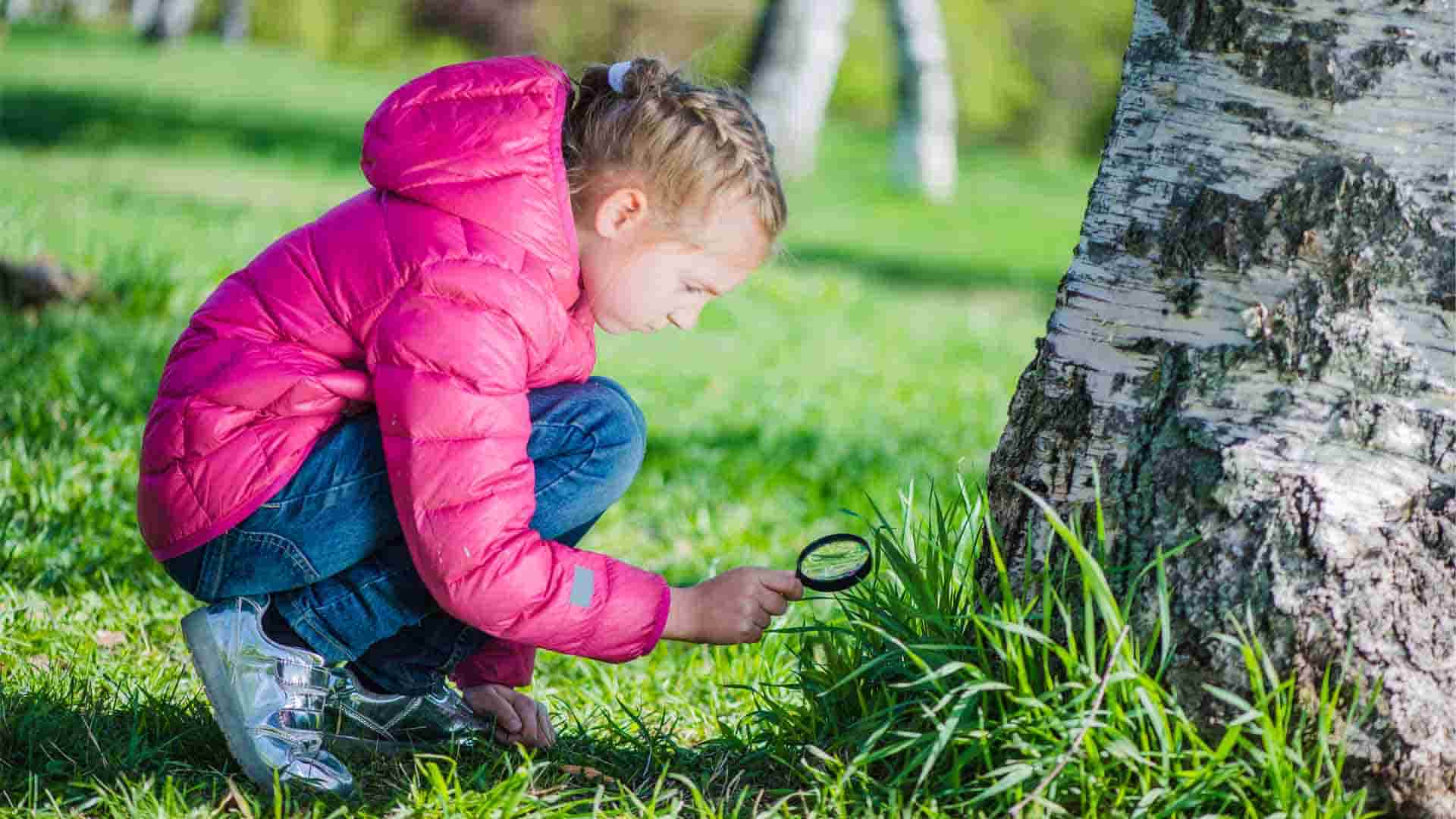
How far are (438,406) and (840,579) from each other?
2.14 feet

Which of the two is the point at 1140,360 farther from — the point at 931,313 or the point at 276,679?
the point at 931,313

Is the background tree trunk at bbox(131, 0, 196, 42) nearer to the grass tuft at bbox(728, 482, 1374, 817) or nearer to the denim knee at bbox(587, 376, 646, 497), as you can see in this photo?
the denim knee at bbox(587, 376, 646, 497)

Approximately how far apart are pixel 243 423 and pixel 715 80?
36.8 inches

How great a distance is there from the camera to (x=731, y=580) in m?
2.27

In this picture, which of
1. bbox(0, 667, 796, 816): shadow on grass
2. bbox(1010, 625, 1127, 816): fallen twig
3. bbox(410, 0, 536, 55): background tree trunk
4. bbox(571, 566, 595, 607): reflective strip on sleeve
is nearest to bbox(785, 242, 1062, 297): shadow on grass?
bbox(0, 667, 796, 816): shadow on grass

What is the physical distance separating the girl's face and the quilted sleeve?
26cm

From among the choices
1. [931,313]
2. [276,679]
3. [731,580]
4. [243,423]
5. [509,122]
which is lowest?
[931,313]

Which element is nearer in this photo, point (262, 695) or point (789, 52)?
point (262, 695)

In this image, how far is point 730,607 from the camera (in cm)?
225

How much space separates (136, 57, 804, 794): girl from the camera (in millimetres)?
2076

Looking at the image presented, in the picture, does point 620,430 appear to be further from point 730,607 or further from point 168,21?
point 168,21

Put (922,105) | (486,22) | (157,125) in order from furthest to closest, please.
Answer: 1. (486,22)
2. (922,105)
3. (157,125)

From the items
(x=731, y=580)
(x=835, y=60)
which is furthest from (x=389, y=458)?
(x=835, y=60)

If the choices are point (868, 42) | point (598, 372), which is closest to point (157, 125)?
point (598, 372)
